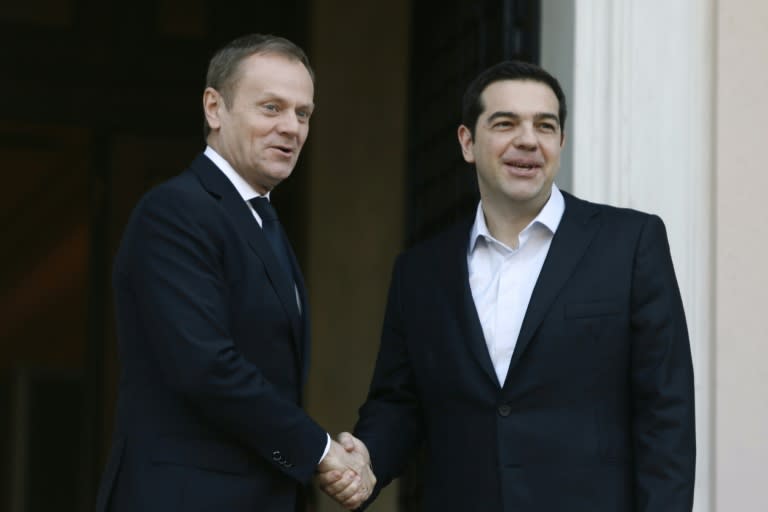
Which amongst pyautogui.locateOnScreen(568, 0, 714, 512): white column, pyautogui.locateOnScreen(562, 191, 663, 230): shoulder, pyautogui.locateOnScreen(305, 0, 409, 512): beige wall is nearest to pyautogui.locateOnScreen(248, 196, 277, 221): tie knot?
pyautogui.locateOnScreen(562, 191, 663, 230): shoulder

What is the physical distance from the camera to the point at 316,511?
24.3 ft

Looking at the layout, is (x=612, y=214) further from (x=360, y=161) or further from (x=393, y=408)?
(x=360, y=161)

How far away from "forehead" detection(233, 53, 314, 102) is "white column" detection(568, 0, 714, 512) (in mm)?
1105

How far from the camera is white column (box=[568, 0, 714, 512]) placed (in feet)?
15.2

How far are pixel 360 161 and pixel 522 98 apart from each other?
3.48m

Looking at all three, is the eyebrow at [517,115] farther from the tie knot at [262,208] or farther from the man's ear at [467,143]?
the tie knot at [262,208]

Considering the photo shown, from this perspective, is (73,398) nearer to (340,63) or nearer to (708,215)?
(340,63)

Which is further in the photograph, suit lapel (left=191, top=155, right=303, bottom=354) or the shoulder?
the shoulder

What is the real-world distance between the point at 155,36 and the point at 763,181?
Result: 3860 millimetres

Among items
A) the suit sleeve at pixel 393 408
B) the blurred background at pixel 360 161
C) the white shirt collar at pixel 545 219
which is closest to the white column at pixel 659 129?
the blurred background at pixel 360 161

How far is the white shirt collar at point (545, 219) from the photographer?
13.2 ft

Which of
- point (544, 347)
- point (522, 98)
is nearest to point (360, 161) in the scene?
point (522, 98)

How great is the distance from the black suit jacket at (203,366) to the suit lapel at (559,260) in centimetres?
58

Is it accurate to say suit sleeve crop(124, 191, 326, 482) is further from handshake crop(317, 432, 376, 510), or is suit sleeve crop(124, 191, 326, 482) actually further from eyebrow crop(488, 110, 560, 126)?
eyebrow crop(488, 110, 560, 126)
